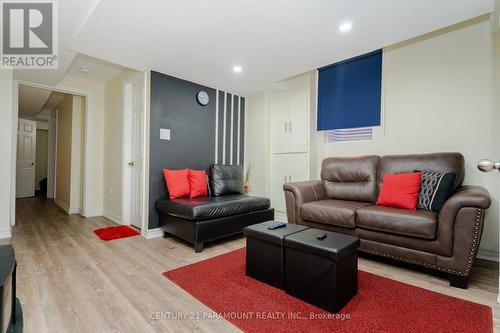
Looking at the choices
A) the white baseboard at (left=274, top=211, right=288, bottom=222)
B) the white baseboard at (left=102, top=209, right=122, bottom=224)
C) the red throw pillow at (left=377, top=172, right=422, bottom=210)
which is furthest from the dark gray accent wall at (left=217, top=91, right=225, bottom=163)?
the red throw pillow at (left=377, top=172, right=422, bottom=210)

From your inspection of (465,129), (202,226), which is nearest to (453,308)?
(465,129)

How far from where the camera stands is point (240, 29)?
2.31 m

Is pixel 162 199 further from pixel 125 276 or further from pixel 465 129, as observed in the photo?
pixel 465 129

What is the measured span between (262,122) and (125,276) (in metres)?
3.17

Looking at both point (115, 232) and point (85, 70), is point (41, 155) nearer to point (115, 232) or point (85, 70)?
point (85, 70)

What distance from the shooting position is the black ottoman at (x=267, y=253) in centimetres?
183

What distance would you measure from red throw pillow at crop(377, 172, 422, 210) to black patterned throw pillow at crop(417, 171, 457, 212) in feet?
0.16

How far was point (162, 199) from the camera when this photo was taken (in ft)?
10.8

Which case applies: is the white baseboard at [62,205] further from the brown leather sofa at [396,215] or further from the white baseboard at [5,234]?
the brown leather sofa at [396,215]

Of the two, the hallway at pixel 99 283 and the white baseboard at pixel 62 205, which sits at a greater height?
the white baseboard at pixel 62 205

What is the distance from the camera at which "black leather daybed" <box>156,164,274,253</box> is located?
2678mm

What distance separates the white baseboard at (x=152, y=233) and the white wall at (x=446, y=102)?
294 centimetres

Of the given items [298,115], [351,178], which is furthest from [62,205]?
[351,178]

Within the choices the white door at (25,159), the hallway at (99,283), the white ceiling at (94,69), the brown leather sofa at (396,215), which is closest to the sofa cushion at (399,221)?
the brown leather sofa at (396,215)
